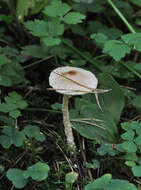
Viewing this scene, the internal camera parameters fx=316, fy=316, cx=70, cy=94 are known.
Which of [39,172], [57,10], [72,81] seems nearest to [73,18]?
[57,10]

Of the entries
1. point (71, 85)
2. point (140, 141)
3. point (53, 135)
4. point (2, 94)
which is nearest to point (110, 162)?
point (140, 141)

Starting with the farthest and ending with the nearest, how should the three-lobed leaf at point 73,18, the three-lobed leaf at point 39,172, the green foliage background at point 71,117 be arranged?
the three-lobed leaf at point 73,18 < the green foliage background at point 71,117 < the three-lobed leaf at point 39,172

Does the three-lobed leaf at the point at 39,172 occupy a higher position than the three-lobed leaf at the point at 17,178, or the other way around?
the three-lobed leaf at the point at 39,172

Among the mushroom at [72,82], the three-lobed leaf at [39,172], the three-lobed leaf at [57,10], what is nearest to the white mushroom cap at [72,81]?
the mushroom at [72,82]

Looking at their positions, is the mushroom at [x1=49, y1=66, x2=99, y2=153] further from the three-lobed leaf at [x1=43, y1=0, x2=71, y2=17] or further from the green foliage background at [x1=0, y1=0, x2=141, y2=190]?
the three-lobed leaf at [x1=43, y1=0, x2=71, y2=17]

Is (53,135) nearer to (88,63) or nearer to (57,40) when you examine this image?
(57,40)

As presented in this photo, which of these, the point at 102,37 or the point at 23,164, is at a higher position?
the point at 102,37

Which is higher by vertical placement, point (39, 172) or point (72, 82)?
point (72, 82)

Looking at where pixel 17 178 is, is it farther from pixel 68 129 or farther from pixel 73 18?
pixel 73 18

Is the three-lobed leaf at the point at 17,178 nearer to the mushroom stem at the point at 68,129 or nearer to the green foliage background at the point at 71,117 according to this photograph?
the green foliage background at the point at 71,117
